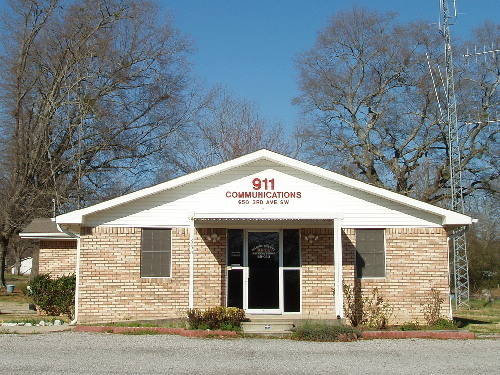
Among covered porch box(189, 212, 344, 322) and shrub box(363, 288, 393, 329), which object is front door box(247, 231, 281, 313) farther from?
shrub box(363, 288, 393, 329)

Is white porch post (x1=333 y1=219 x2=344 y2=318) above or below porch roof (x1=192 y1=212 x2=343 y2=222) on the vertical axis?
below

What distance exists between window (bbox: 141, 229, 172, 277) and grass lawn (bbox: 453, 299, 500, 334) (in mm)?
8145

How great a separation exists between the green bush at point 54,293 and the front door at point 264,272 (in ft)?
18.0

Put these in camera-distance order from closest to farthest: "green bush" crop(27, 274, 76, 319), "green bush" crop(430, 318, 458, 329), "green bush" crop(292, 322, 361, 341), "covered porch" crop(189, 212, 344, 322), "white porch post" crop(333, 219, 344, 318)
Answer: "green bush" crop(292, 322, 361, 341), "white porch post" crop(333, 219, 344, 318), "green bush" crop(430, 318, 458, 329), "covered porch" crop(189, 212, 344, 322), "green bush" crop(27, 274, 76, 319)

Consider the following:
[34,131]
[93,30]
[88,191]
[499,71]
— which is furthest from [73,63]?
[499,71]

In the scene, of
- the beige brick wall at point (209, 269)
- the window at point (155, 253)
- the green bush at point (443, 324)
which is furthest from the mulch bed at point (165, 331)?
the green bush at point (443, 324)

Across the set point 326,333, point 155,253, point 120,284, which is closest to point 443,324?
point 326,333

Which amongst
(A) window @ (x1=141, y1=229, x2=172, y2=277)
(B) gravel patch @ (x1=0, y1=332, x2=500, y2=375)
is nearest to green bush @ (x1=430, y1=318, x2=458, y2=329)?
(B) gravel patch @ (x1=0, y1=332, x2=500, y2=375)

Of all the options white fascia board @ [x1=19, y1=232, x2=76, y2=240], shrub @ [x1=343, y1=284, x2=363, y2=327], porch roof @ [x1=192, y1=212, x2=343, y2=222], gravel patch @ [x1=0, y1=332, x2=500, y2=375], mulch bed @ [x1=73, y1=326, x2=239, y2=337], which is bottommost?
gravel patch @ [x1=0, y1=332, x2=500, y2=375]

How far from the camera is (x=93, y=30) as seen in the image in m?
34.3

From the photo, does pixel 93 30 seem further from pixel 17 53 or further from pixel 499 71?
pixel 499 71

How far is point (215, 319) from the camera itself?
1504cm

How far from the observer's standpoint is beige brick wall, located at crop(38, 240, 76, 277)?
2112 cm

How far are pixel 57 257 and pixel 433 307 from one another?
12178mm
